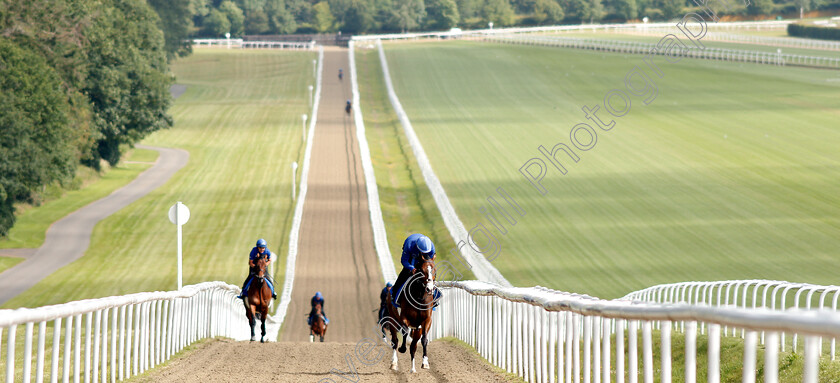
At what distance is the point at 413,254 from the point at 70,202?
42089mm

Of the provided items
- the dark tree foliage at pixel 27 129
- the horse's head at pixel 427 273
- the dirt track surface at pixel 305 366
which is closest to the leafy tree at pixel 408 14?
the dark tree foliage at pixel 27 129

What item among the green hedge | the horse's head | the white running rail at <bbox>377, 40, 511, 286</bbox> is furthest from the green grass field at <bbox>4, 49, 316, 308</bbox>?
the green hedge

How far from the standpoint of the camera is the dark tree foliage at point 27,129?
129 feet

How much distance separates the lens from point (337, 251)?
3759 centimetres

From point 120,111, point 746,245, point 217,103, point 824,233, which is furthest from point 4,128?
point 217,103

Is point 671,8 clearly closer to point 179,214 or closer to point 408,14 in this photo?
point 408,14

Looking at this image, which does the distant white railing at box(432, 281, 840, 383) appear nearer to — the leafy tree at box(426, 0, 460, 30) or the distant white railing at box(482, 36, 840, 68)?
the distant white railing at box(482, 36, 840, 68)

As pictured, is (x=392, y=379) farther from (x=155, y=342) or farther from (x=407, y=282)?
(x=155, y=342)

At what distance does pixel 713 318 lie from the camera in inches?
188

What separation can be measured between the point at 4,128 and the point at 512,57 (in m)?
70.2

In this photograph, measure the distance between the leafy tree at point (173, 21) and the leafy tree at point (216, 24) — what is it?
4967 cm

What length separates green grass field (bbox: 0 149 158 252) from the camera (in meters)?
41.3

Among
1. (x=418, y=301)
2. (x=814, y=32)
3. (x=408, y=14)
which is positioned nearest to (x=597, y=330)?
(x=418, y=301)

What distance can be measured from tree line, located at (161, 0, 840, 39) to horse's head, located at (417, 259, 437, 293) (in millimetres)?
132673
